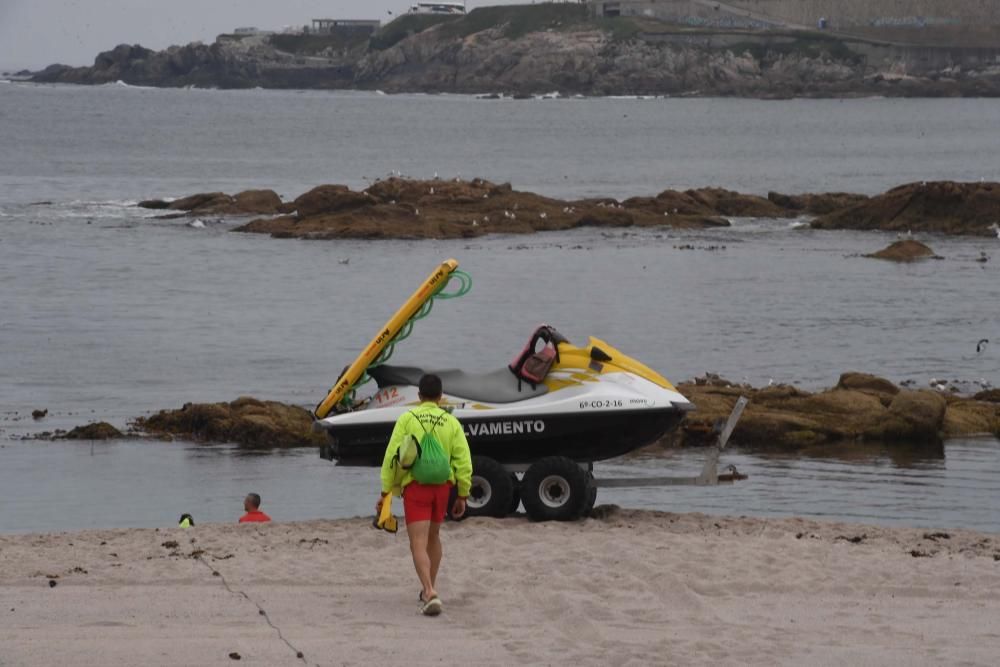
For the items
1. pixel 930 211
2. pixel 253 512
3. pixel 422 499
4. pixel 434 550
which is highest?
pixel 422 499

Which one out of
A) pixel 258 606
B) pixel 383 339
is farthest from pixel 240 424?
pixel 258 606

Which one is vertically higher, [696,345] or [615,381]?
[615,381]

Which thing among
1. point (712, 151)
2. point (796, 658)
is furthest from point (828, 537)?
point (712, 151)

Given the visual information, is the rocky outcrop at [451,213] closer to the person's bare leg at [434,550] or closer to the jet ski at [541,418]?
the jet ski at [541,418]

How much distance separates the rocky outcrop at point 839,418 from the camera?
2192 cm

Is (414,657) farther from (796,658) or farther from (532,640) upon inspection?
(796,658)

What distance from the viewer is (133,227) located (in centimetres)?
5897

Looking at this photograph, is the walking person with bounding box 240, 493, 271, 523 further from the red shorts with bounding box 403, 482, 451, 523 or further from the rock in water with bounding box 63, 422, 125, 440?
the rock in water with bounding box 63, 422, 125, 440

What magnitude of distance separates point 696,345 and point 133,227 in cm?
3081

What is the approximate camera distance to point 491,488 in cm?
1373

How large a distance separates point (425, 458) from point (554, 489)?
3587 millimetres

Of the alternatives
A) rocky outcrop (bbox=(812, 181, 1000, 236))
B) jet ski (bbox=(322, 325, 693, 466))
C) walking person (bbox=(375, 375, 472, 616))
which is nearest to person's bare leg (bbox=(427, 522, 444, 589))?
walking person (bbox=(375, 375, 472, 616))

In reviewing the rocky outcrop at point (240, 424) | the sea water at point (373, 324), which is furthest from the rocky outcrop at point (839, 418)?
the rocky outcrop at point (240, 424)

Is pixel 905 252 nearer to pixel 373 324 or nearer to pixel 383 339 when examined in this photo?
pixel 373 324
